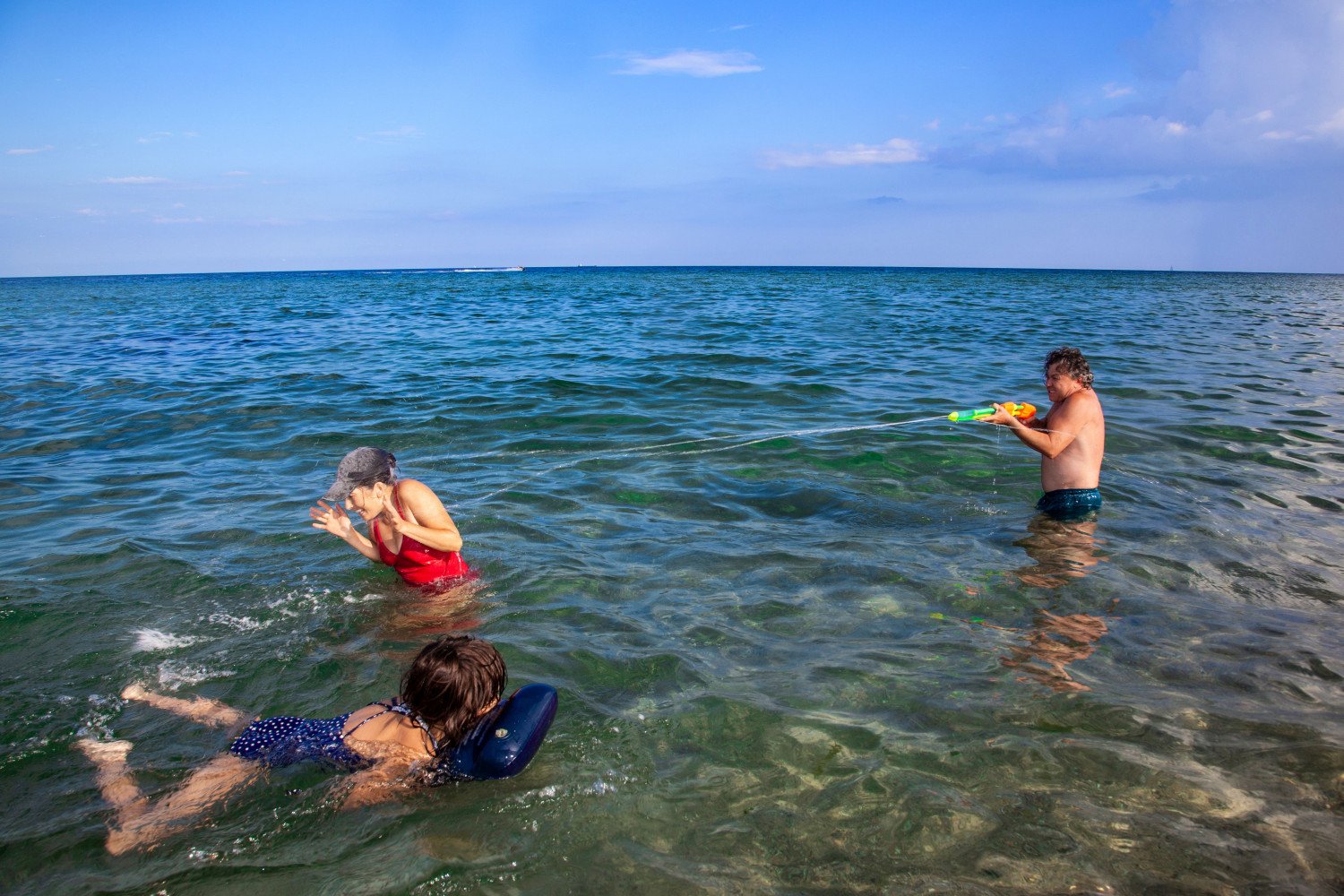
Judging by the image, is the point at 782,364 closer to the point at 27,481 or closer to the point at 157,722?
the point at 27,481

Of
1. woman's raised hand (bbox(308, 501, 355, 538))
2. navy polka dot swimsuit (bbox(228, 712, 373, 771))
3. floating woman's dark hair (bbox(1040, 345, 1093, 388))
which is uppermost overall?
floating woman's dark hair (bbox(1040, 345, 1093, 388))

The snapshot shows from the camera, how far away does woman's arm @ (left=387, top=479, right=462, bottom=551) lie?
17.7ft

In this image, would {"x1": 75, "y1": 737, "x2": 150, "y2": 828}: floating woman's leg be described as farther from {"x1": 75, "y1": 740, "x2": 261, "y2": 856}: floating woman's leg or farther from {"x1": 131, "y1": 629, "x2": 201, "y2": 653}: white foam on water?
{"x1": 131, "y1": 629, "x2": 201, "y2": 653}: white foam on water

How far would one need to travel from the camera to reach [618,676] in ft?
15.2

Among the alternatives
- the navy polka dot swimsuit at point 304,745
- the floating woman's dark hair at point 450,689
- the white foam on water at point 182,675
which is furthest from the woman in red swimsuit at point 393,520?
the floating woman's dark hair at point 450,689

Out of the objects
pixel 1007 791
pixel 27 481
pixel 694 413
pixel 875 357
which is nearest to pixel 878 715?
pixel 1007 791

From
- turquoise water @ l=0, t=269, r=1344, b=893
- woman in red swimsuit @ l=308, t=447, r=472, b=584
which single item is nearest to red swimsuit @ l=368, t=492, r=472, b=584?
woman in red swimsuit @ l=308, t=447, r=472, b=584

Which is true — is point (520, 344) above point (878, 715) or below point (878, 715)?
above

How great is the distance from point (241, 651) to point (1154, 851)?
194 inches

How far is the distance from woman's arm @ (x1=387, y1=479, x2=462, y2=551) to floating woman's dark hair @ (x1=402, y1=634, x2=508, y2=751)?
188cm

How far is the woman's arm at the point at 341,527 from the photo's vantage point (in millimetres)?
5449

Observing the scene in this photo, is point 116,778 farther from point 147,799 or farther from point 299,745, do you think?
point 299,745

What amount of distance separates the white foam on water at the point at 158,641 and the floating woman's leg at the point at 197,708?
0.54 metres

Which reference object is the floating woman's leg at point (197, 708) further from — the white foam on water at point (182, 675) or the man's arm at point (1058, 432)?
the man's arm at point (1058, 432)
